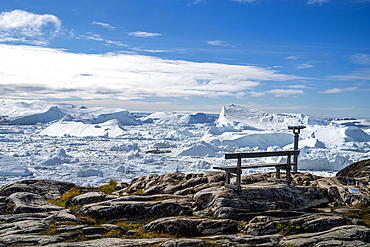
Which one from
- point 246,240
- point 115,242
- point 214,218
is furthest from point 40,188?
point 246,240

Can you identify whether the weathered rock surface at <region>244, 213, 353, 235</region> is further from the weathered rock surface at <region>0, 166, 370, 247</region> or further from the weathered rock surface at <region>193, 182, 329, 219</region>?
the weathered rock surface at <region>193, 182, 329, 219</region>

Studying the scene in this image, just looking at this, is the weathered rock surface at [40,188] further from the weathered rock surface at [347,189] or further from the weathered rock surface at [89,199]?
the weathered rock surface at [347,189]

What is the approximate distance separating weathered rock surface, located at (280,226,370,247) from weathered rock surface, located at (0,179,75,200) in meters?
7.22

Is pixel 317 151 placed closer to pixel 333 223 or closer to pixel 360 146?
pixel 360 146

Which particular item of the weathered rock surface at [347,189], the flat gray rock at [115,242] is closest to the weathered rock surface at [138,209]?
the flat gray rock at [115,242]

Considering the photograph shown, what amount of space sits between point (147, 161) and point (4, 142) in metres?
30.2

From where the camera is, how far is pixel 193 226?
4.84 m

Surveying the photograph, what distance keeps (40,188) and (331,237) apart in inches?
334

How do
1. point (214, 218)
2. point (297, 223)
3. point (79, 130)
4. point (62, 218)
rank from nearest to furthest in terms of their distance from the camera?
point (297, 223)
point (214, 218)
point (62, 218)
point (79, 130)

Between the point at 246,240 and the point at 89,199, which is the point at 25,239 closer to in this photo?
the point at 89,199

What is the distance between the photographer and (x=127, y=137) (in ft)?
176

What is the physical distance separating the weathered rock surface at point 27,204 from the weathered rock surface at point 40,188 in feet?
4.96

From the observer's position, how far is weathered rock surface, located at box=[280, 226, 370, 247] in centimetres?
408

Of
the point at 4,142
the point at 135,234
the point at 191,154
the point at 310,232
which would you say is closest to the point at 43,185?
the point at 135,234
